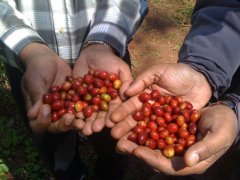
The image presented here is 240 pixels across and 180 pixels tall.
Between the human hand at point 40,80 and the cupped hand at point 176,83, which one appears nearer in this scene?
the human hand at point 40,80

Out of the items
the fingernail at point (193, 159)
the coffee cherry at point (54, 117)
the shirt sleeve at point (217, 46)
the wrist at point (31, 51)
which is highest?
the shirt sleeve at point (217, 46)

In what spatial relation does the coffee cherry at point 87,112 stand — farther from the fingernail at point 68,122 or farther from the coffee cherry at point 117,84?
the coffee cherry at point 117,84

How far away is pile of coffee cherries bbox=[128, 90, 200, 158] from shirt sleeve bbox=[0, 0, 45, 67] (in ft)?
2.76

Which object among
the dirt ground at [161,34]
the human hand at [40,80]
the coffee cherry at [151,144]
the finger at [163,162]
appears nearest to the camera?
the finger at [163,162]

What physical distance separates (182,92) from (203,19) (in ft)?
1.73

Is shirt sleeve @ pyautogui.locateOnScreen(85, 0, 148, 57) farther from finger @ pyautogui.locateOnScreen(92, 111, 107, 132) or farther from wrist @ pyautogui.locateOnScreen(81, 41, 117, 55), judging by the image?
finger @ pyautogui.locateOnScreen(92, 111, 107, 132)

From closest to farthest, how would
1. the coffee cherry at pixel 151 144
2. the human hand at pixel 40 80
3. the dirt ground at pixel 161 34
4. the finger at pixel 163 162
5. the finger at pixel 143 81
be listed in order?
the finger at pixel 163 162 → the coffee cherry at pixel 151 144 → the human hand at pixel 40 80 → the finger at pixel 143 81 → the dirt ground at pixel 161 34

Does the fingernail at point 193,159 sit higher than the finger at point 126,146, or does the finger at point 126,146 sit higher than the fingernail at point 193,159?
the fingernail at point 193,159

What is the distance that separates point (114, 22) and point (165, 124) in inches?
30.7

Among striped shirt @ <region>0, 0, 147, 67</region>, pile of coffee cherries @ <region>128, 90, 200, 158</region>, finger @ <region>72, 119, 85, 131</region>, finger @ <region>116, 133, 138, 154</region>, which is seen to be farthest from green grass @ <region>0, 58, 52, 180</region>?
finger @ <region>116, 133, 138, 154</region>

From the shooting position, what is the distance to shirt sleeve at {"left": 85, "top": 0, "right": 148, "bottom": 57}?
2.76 metres

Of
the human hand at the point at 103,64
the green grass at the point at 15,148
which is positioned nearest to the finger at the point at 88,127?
the human hand at the point at 103,64

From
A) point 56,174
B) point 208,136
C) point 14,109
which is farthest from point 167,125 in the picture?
point 14,109

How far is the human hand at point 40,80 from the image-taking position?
98.3 inches
